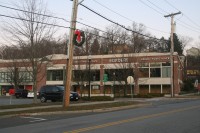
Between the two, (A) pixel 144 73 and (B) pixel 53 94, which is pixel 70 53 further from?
(A) pixel 144 73

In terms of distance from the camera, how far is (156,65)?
6047 cm

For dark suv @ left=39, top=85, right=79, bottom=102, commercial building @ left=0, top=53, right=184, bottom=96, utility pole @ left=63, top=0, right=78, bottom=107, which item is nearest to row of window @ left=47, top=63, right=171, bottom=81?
commercial building @ left=0, top=53, right=184, bottom=96

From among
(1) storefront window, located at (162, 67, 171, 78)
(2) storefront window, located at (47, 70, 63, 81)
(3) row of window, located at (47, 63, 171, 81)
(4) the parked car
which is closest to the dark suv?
(3) row of window, located at (47, 63, 171, 81)

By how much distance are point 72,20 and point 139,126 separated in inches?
510

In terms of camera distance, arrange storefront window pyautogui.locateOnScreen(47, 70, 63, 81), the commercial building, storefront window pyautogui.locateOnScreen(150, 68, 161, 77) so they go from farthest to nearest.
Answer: storefront window pyautogui.locateOnScreen(47, 70, 63, 81) → storefront window pyautogui.locateOnScreen(150, 68, 161, 77) → the commercial building

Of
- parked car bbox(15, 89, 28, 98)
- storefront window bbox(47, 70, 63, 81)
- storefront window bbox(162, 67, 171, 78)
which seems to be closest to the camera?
parked car bbox(15, 89, 28, 98)

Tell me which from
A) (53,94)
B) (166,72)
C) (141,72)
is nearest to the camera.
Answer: (53,94)

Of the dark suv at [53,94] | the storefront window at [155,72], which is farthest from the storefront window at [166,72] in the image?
the dark suv at [53,94]

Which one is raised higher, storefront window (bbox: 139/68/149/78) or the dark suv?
storefront window (bbox: 139/68/149/78)

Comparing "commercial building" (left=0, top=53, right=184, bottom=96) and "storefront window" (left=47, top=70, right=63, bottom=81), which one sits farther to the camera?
"storefront window" (left=47, top=70, right=63, bottom=81)

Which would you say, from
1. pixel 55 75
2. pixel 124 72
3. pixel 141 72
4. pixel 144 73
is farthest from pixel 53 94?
pixel 55 75

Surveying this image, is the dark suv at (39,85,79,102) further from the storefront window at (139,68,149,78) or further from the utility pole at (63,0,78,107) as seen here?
the storefront window at (139,68,149,78)

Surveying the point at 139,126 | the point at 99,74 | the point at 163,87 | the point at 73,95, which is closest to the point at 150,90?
the point at 163,87

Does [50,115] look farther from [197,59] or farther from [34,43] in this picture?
[197,59]
